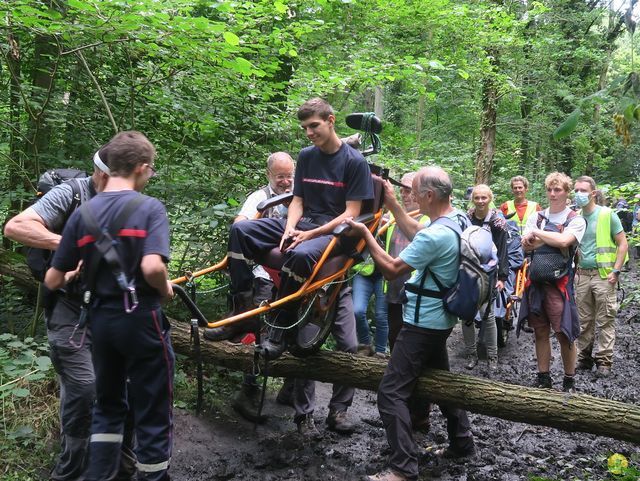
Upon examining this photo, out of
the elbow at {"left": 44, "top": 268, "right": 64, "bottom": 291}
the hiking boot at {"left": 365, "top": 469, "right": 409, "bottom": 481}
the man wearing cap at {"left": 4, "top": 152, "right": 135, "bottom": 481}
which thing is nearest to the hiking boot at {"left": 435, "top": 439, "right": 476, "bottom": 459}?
the hiking boot at {"left": 365, "top": 469, "right": 409, "bottom": 481}

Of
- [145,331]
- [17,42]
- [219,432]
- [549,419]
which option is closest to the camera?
[145,331]

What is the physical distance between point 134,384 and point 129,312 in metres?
0.43

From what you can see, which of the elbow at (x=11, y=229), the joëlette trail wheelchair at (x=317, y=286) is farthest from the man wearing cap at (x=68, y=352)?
the joëlette trail wheelchair at (x=317, y=286)

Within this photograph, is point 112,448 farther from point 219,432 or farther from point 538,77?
point 538,77

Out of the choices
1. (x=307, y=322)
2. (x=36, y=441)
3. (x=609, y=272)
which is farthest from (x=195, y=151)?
(x=609, y=272)

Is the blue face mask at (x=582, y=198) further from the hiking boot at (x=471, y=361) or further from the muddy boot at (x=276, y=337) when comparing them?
the muddy boot at (x=276, y=337)

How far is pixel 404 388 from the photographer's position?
12.5 feet

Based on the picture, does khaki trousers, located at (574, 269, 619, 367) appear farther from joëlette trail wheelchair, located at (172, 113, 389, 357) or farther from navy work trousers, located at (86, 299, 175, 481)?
navy work trousers, located at (86, 299, 175, 481)

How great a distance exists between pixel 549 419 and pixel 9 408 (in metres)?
4.07

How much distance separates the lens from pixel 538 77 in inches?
639

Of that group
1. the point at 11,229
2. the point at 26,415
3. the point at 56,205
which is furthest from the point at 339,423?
the point at 11,229

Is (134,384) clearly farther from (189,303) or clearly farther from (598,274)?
(598,274)

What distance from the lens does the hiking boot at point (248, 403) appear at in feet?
16.4

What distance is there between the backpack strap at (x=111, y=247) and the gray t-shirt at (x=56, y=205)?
698 mm
